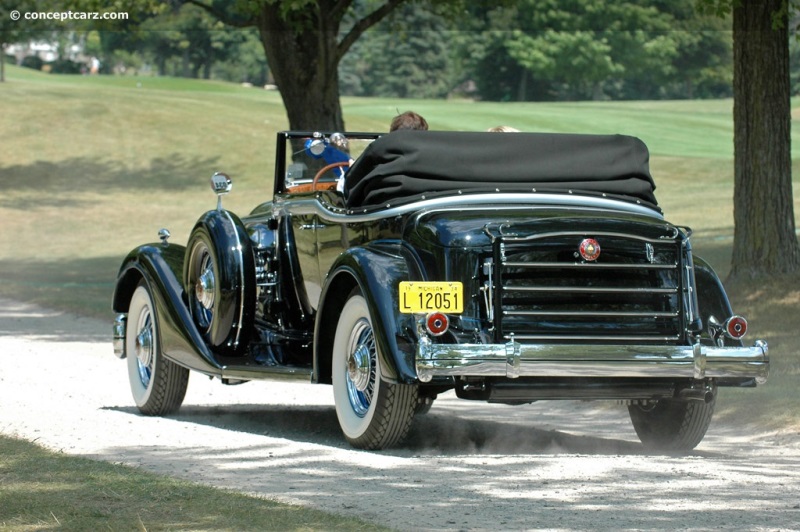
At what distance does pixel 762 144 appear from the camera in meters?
13.8

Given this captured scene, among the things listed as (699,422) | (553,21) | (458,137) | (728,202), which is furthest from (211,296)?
(553,21)

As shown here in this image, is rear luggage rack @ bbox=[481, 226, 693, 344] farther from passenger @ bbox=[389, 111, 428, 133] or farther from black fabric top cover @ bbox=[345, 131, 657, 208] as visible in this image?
passenger @ bbox=[389, 111, 428, 133]

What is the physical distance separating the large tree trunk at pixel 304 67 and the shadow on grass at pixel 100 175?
1738cm

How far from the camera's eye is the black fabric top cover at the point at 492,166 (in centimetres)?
748

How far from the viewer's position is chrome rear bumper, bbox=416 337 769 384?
21.2 ft

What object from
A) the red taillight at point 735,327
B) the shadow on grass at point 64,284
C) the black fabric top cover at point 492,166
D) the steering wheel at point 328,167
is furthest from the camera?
the shadow on grass at point 64,284

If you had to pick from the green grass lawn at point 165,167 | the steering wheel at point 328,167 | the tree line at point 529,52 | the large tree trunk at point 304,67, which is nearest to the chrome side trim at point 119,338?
the steering wheel at point 328,167

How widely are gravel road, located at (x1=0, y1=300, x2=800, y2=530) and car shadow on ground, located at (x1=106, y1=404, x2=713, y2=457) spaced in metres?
0.02

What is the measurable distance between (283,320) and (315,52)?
1140cm

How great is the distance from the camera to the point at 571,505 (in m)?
5.45

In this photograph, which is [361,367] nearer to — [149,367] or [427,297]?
[427,297]

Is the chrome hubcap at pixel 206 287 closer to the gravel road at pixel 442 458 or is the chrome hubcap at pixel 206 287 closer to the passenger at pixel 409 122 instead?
the gravel road at pixel 442 458

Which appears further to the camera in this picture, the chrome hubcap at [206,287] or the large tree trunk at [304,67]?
the large tree trunk at [304,67]

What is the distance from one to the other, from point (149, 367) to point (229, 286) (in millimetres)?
1076
